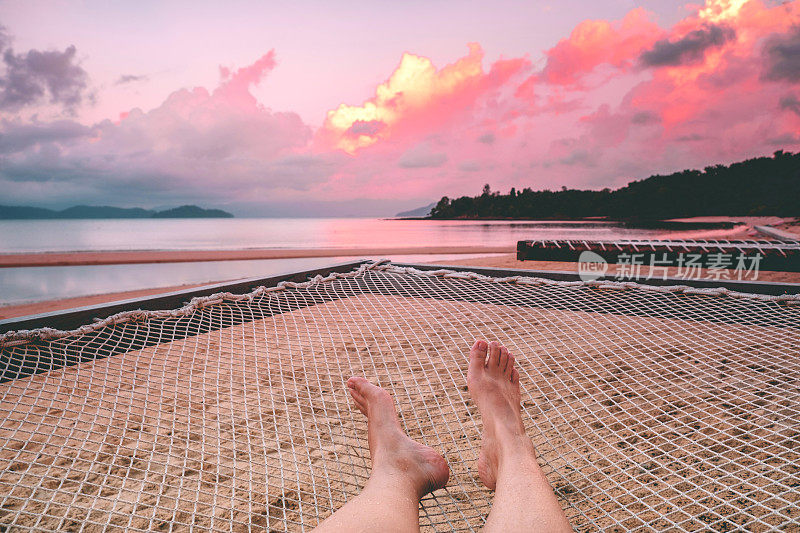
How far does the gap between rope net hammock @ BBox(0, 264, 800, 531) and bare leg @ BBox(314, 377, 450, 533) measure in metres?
0.11

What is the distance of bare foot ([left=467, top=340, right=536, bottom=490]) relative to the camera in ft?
4.07

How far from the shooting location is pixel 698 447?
165cm

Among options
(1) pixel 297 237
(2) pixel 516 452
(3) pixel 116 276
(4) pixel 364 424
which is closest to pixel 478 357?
(2) pixel 516 452

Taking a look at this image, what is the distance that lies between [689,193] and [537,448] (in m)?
41.0

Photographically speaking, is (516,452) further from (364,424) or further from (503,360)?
(364,424)

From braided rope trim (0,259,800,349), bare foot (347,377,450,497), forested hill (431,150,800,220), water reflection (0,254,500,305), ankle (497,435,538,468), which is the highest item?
forested hill (431,150,800,220)

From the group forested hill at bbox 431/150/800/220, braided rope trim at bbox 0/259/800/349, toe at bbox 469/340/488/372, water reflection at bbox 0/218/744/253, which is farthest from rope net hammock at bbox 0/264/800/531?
forested hill at bbox 431/150/800/220

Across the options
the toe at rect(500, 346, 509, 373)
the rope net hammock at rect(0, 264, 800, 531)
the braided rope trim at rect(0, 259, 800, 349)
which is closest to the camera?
the rope net hammock at rect(0, 264, 800, 531)

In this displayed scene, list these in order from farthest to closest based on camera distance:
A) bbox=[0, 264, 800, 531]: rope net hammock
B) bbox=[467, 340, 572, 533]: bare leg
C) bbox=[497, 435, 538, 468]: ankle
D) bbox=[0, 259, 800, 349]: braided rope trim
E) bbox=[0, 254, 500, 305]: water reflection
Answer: bbox=[0, 254, 500, 305]: water reflection < bbox=[0, 259, 800, 349]: braided rope trim < bbox=[0, 264, 800, 531]: rope net hammock < bbox=[497, 435, 538, 468]: ankle < bbox=[467, 340, 572, 533]: bare leg

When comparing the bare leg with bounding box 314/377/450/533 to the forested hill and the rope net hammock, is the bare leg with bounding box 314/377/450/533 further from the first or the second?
the forested hill

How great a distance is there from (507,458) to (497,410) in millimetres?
268

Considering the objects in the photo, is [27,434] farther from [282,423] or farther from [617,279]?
[617,279]

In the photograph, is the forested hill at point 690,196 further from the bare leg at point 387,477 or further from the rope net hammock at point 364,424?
the bare leg at point 387,477

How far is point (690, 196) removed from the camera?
1362 inches
